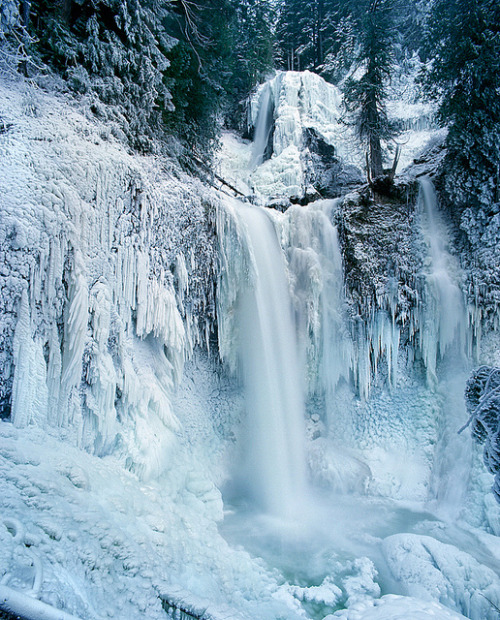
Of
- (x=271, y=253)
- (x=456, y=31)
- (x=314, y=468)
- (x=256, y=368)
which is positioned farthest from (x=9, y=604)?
(x=456, y=31)

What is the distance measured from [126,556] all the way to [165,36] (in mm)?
8903

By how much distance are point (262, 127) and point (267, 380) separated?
46.0ft

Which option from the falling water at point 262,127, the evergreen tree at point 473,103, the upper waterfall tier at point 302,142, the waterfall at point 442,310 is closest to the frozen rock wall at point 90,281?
the waterfall at point 442,310

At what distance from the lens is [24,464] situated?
3.93 m

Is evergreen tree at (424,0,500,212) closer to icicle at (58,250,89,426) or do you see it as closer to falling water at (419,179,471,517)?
falling water at (419,179,471,517)

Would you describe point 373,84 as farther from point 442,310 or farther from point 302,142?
point 442,310

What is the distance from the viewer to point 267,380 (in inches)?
332

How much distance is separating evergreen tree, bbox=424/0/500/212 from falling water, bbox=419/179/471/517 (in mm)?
992

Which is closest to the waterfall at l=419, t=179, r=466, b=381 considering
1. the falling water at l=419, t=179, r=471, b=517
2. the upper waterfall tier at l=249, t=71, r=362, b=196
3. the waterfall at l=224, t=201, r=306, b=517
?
the falling water at l=419, t=179, r=471, b=517

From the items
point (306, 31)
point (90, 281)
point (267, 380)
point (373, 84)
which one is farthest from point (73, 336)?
point (306, 31)

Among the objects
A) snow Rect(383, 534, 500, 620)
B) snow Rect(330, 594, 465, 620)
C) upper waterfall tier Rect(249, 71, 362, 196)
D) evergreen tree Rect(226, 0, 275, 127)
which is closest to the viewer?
snow Rect(330, 594, 465, 620)

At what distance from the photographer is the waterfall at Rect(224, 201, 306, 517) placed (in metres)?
8.18

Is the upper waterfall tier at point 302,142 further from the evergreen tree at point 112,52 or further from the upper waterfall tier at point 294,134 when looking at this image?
the evergreen tree at point 112,52

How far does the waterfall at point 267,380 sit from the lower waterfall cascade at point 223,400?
0.04m
